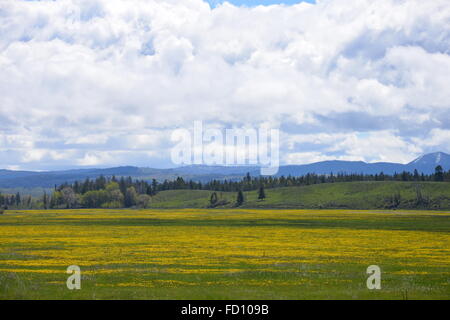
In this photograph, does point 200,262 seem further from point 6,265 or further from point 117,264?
point 6,265

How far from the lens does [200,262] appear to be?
137 feet

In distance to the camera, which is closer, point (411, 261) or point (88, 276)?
point (88, 276)

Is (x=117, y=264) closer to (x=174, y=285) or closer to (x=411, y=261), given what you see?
(x=174, y=285)

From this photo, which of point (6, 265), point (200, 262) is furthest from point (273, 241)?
point (6, 265)

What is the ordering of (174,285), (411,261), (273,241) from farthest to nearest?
(273,241) → (411,261) → (174,285)
